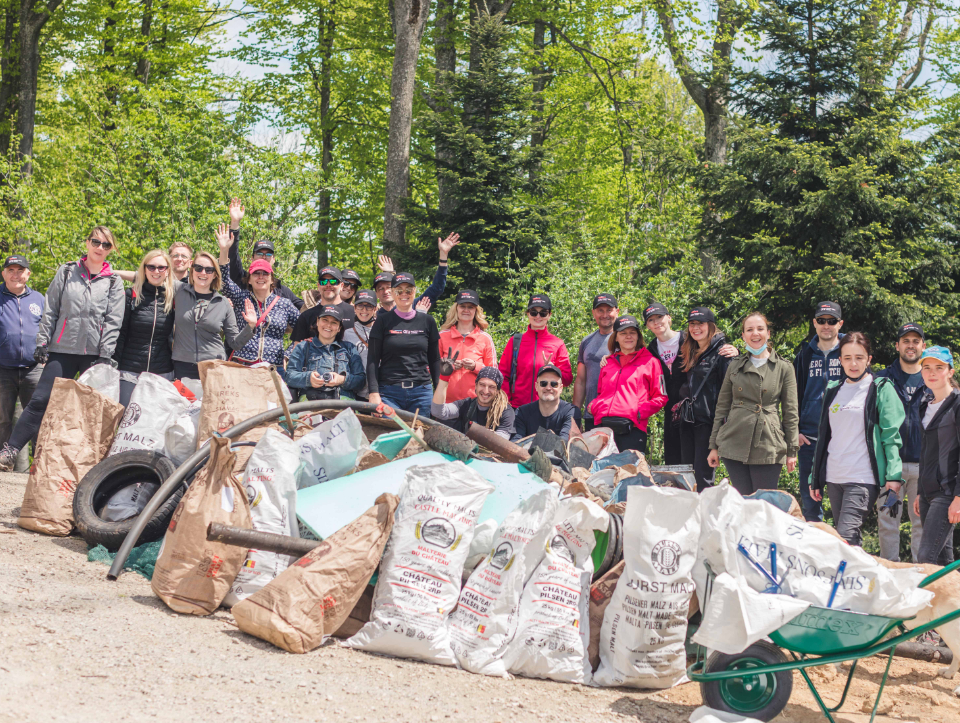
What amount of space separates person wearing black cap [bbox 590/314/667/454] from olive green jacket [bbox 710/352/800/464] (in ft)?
2.09

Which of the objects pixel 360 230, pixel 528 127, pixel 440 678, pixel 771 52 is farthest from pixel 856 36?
pixel 360 230

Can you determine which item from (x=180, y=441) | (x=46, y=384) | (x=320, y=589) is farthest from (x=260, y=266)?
(x=320, y=589)

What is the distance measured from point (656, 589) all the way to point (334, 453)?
2.15 metres

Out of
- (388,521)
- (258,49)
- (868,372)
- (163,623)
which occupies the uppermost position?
(258,49)

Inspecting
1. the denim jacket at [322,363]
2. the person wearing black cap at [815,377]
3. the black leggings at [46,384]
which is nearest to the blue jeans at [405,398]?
the denim jacket at [322,363]

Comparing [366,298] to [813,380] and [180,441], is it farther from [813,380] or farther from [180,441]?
[813,380]

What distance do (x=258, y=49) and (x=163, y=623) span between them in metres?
19.5

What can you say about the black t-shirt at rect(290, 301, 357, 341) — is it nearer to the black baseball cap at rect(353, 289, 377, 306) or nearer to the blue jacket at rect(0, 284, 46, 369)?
the black baseball cap at rect(353, 289, 377, 306)

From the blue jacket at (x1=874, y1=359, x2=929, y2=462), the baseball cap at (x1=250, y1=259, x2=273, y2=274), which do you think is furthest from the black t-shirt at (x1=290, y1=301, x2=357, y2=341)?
the blue jacket at (x1=874, y1=359, x2=929, y2=462)

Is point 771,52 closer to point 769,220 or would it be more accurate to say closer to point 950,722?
point 769,220

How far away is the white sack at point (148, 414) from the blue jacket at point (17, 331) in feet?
7.43

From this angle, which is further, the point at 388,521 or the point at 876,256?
the point at 876,256

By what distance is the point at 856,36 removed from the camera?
385 inches

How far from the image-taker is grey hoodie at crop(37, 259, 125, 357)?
6.37 meters
